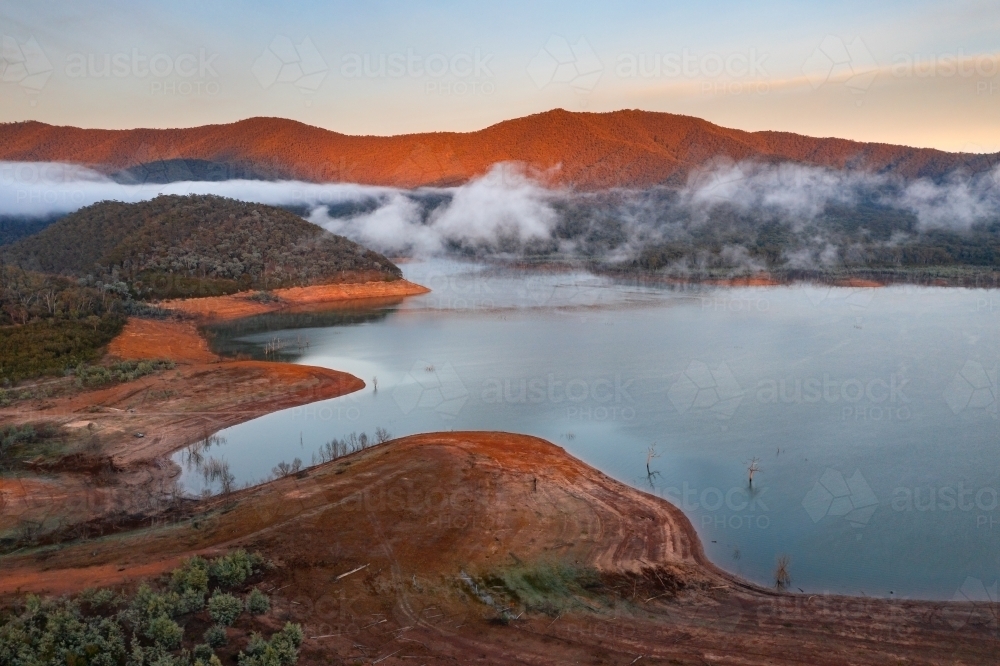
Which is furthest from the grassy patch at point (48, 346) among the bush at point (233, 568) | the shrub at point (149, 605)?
the shrub at point (149, 605)

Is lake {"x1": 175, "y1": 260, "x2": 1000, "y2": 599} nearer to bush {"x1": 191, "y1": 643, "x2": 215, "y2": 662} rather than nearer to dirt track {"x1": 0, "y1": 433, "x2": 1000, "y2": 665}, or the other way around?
dirt track {"x1": 0, "y1": 433, "x2": 1000, "y2": 665}

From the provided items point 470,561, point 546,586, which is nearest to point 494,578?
point 470,561

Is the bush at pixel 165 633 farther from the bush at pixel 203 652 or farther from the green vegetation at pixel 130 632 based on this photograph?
the bush at pixel 203 652

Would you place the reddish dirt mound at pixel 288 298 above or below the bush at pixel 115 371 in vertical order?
above

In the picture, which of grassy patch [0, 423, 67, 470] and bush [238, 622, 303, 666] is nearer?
bush [238, 622, 303, 666]

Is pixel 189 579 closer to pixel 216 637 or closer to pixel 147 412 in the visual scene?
pixel 216 637

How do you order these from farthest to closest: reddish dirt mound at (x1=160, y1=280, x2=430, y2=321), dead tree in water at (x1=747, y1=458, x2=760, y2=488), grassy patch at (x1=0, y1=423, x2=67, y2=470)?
reddish dirt mound at (x1=160, y1=280, x2=430, y2=321) < grassy patch at (x1=0, y1=423, x2=67, y2=470) < dead tree in water at (x1=747, y1=458, x2=760, y2=488)

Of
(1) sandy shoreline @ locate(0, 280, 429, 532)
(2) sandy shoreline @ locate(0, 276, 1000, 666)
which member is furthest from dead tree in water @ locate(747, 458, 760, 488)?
(1) sandy shoreline @ locate(0, 280, 429, 532)

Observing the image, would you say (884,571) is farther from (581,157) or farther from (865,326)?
(581,157)
